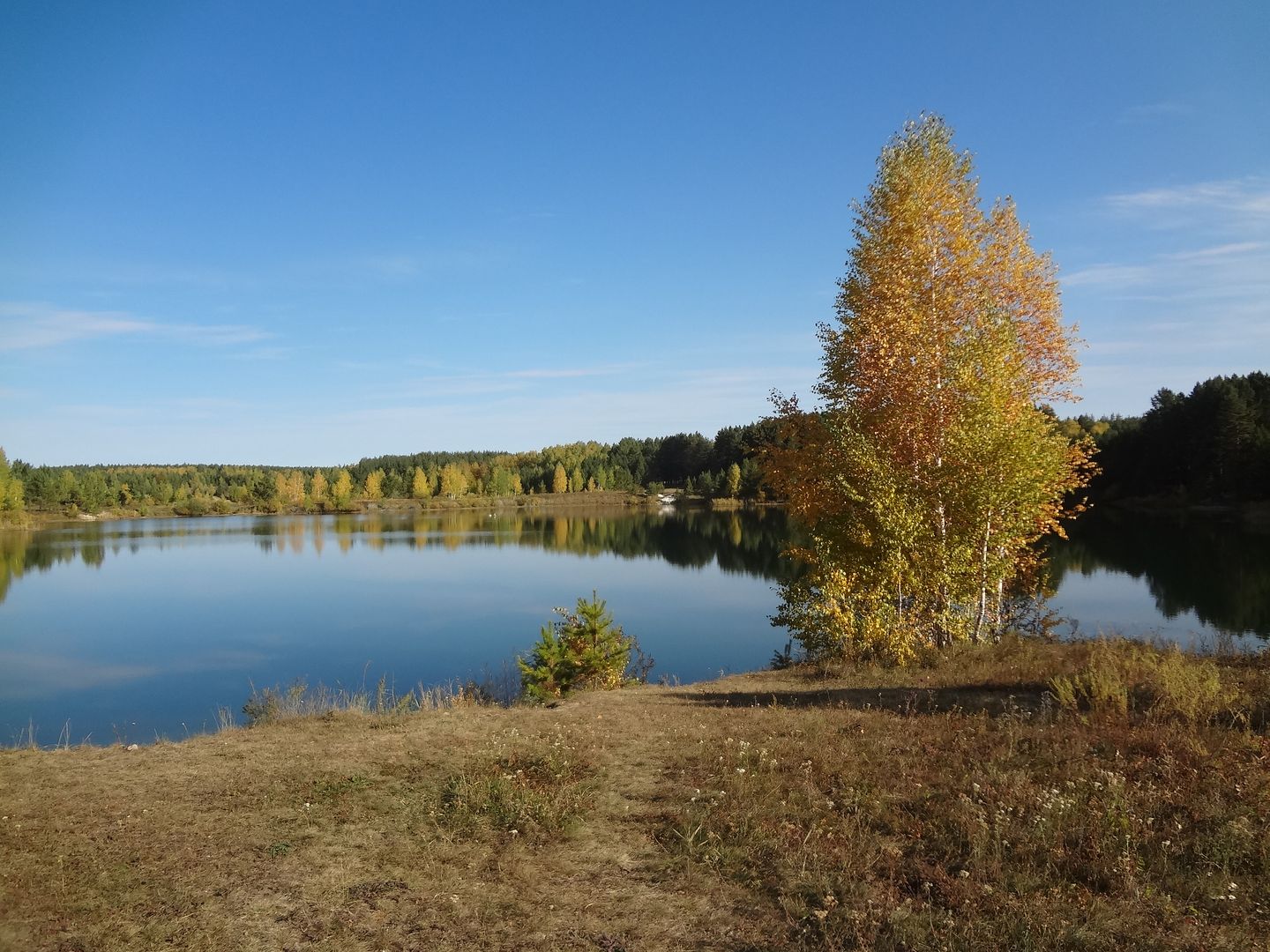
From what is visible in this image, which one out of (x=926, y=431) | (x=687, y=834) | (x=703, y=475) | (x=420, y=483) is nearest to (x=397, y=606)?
(x=926, y=431)

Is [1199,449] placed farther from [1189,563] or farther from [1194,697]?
[1194,697]

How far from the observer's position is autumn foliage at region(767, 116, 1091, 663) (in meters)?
15.9

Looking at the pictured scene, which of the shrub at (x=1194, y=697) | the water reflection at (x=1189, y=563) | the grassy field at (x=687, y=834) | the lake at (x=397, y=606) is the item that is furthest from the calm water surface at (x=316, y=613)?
the water reflection at (x=1189, y=563)

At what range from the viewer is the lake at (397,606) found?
74.6 ft

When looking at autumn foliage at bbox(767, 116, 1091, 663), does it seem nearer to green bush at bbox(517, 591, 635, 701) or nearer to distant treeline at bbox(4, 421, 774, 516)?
green bush at bbox(517, 591, 635, 701)

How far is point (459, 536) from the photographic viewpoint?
261 ft

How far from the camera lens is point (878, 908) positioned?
17.7ft

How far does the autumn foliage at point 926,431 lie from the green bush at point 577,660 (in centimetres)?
415

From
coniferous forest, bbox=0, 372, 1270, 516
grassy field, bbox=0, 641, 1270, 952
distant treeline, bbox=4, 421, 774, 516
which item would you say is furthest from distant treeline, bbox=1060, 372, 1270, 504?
grassy field, bbox=0, 641, 1270, 952

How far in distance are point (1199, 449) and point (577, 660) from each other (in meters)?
80.1

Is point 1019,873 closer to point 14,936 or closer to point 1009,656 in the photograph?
point 14,936

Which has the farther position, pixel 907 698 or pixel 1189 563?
pixel 1189 563

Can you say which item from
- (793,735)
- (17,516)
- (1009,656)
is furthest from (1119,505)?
(17,516)

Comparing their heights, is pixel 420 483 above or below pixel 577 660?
above
